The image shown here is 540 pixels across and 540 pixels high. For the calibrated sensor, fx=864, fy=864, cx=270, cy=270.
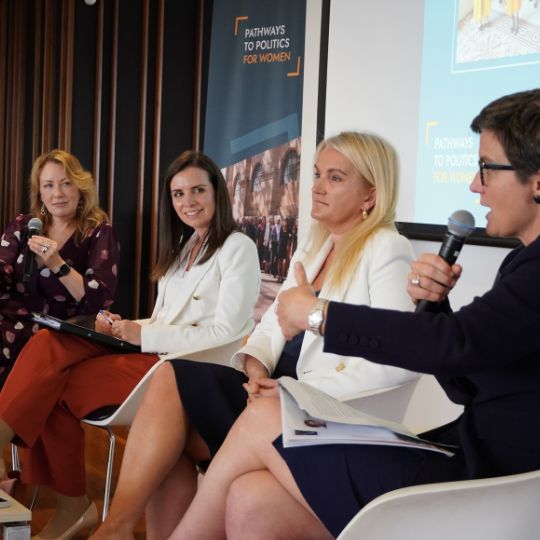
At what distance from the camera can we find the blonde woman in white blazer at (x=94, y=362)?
3.07 meters

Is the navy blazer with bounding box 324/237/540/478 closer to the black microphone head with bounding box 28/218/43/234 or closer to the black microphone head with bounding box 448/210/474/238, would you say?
the black microphone head with bounding box 448/210/474/238

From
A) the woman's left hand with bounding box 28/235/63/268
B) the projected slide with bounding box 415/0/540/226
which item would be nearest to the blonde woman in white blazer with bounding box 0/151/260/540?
the woman's left hand with bounding box 28/235/63/268

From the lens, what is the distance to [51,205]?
3994 mm

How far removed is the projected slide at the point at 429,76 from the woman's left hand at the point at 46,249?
147 centimetres

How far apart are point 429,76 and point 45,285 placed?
6.30 feet

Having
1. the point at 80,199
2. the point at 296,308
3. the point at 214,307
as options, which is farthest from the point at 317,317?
the point at 80,199

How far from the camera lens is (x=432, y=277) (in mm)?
1679

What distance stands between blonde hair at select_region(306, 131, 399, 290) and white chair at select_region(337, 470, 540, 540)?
106 cm

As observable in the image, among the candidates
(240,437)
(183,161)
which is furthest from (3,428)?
(240,437)

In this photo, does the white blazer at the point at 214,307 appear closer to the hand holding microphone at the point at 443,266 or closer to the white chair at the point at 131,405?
the white chair at the point at 131,405

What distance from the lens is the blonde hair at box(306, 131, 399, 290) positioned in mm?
2588

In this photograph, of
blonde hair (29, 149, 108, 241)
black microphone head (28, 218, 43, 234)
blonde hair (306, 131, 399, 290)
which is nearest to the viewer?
blonde hair (306, 131, 399, 290)

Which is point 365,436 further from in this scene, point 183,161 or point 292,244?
point 292,244

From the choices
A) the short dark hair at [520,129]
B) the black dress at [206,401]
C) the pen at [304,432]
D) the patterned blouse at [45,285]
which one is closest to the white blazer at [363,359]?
the black dress at [206,401]
